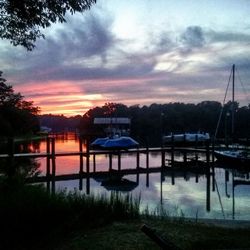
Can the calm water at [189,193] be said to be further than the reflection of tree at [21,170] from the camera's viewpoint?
Yes

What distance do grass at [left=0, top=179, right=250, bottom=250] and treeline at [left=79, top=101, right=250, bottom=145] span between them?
99.8 metres

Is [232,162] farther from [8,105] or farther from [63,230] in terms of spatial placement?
[8,105]

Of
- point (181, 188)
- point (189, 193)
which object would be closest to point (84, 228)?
point (189, 193)

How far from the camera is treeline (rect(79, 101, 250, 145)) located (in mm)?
124338

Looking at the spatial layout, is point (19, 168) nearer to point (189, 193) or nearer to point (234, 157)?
point (189, 193)

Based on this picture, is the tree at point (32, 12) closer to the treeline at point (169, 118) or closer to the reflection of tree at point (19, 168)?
the reflection of tree at point (19, 168)

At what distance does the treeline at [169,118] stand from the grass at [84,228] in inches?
3931

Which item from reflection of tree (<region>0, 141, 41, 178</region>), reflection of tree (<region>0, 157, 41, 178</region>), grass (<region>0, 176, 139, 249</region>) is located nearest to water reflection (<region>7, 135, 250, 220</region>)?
reflection of tree (<region>0, 157, 41, 178</region>)

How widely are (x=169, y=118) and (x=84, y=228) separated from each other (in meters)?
140

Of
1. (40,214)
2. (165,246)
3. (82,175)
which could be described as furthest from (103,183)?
(165,246)

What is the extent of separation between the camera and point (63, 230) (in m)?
9.70

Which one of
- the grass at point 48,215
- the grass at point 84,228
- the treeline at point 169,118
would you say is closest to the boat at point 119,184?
the grass at point 48,215

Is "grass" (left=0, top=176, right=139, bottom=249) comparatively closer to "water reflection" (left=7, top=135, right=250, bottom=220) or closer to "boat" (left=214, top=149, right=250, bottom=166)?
"water reflection" (left=7, top=135, right=250, bottom=220)

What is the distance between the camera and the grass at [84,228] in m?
8.62
